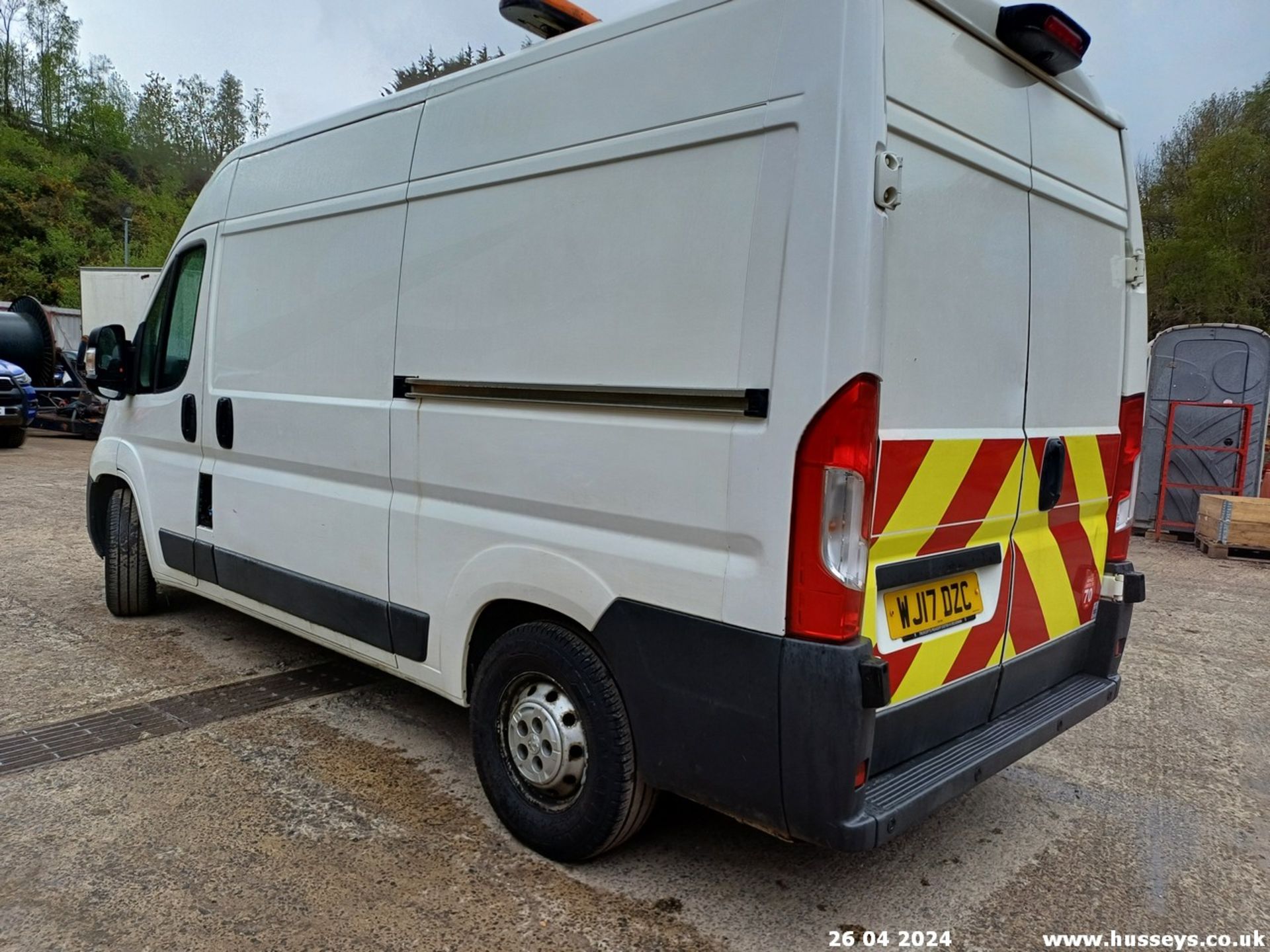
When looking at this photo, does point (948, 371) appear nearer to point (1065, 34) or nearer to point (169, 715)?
point (1065, 34)

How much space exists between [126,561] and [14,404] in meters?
10.7

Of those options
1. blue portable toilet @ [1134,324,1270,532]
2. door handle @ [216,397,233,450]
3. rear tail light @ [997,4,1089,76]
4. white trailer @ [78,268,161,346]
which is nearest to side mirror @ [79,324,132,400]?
door handle @ [216,397,233,450]

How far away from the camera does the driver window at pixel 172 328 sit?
4.54 meters

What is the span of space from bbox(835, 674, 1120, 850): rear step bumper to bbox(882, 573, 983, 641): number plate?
37 cm

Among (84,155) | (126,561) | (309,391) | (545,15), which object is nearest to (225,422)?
(309,391)

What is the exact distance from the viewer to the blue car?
1356 centimetres

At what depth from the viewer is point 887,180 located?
216cm

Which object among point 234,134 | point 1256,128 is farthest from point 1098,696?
point 234,134

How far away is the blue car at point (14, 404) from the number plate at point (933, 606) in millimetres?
15021

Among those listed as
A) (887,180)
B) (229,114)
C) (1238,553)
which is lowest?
(1238,553)

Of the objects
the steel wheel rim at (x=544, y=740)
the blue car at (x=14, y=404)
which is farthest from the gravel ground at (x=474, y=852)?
the blue car at (x=14, y=404)

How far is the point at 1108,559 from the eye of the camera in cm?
340

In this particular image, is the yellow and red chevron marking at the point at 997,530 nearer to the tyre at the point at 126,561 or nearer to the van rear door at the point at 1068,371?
the van rear door at the point at 1068,371

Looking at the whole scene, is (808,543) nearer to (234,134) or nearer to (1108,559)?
(1108,559)
